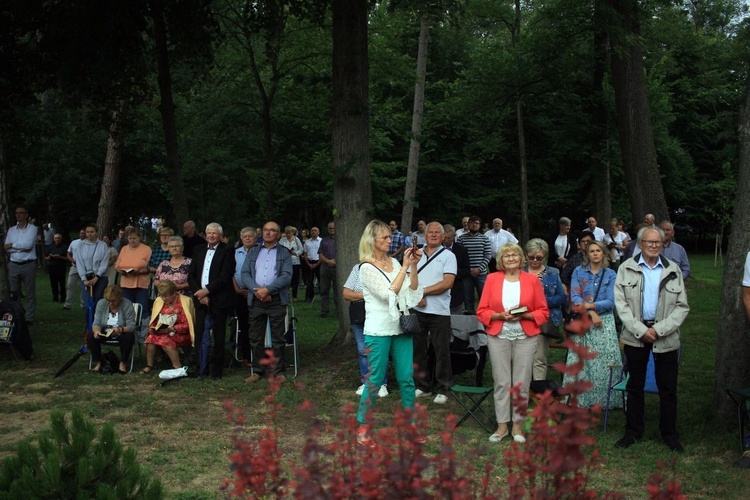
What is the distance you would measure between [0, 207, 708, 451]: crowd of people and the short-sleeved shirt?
13 millimetres

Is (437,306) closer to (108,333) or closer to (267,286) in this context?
(267,286)

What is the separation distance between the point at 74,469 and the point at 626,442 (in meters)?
5.19

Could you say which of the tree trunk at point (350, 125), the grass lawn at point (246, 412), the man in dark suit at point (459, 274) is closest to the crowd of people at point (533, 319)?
the grass lawn at point (246, 412)

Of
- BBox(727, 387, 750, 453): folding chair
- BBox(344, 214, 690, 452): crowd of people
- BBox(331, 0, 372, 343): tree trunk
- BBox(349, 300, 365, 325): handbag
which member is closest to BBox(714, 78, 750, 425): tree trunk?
BBox(727, 387, 750, 453): folding chair

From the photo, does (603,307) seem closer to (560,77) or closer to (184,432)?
(184,432)

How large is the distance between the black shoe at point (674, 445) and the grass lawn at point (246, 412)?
0.09 meters

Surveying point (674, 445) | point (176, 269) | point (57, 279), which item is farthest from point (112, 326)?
point (57, 279)

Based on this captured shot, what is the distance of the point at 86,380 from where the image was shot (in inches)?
437

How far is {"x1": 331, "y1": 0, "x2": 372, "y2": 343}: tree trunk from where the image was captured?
11.5 metres

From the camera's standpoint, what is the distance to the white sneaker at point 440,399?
31.3 ft

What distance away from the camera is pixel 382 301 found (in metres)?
7.72

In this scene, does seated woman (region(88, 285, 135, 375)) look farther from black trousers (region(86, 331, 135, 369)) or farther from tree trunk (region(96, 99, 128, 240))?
tree trunk (region(96, 99, 128, 240))

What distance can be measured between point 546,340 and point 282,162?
28772mm

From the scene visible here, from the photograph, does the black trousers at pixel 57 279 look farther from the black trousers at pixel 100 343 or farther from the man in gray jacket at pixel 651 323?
the man in gray jacket at pixel 651 323
